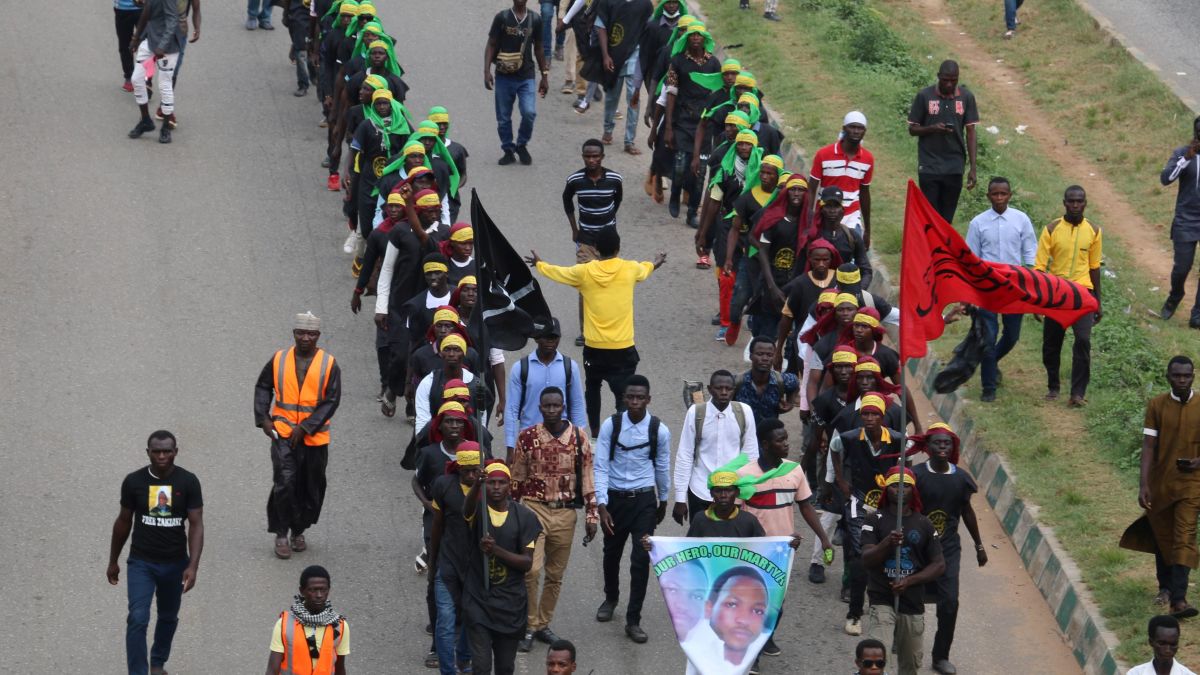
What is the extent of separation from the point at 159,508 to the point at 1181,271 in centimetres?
975

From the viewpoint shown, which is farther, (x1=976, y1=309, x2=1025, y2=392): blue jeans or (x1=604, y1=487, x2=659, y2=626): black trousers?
(x1=976, y1=309, x2=1025, y2=392): blue jeans

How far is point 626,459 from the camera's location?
492 inches

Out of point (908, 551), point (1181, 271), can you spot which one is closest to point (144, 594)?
point (908, 551)

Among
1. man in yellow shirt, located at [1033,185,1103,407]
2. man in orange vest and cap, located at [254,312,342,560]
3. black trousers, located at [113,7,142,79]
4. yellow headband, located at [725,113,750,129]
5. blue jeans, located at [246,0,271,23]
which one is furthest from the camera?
blue jeans, located at [246,0,271,23]

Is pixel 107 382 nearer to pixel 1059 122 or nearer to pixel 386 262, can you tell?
pixel 386 262

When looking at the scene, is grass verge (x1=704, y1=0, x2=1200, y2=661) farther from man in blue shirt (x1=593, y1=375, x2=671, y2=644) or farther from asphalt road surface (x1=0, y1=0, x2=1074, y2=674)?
man in blue shirt (x1=593, y1=375, x2=671, y2=644)

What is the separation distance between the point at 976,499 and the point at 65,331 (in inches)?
302

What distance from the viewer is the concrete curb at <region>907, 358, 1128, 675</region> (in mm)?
12617

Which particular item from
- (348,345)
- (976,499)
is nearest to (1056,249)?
(976,499)

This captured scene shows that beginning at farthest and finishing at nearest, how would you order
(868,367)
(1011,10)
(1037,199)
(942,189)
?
(1011,10) < (1037,199) < (942,189) < (868,367)

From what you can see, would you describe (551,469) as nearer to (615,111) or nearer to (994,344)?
(994,344)

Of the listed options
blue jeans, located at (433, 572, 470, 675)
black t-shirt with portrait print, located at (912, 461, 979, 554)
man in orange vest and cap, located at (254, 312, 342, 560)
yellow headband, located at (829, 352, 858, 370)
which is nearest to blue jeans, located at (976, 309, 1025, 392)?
yellow headband, located at (829, 352, 858, 370)

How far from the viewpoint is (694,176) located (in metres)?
19.3

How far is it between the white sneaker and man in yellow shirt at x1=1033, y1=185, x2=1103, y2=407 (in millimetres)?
3828
